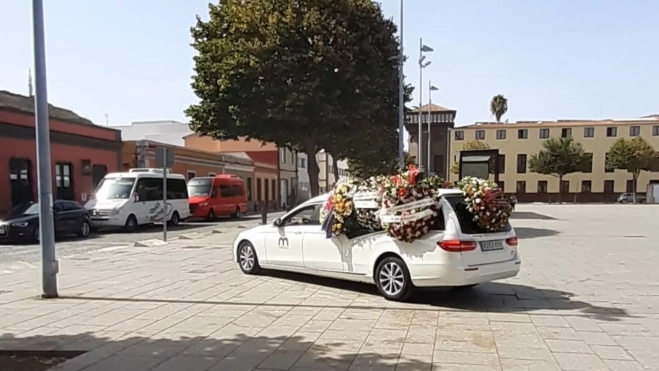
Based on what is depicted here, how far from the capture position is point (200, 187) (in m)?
29.8

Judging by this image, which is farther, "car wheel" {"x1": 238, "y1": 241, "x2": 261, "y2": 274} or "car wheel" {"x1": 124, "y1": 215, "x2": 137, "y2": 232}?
"car wheel" {"x1": 124, "y1": 215, "x2": 137, "y2": 232}

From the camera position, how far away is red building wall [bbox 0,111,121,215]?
22406mm

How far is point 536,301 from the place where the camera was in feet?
25.9

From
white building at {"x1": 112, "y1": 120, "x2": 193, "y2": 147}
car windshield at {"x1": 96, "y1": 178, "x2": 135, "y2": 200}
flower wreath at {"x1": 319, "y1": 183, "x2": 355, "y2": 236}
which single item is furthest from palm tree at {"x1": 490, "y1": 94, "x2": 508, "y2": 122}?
flower wreath at {"x1": 319, "y1": 183, "x2": 355, "y2": 236}

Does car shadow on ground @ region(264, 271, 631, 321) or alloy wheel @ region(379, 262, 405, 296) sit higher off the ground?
alloy wheel @ region(379, 262, 405, 296)

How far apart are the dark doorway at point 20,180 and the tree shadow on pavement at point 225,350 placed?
769 inches

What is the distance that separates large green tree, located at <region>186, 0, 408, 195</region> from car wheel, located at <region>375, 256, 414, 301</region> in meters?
12.9

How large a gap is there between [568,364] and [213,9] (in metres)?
21.0

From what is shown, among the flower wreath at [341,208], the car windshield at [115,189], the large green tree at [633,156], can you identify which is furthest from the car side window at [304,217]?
the large green tree at [633,156]

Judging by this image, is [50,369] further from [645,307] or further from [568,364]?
[645,307]

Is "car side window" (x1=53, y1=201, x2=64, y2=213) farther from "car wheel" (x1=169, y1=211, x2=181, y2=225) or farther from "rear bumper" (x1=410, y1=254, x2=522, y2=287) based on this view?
"rear bumper" (x1=410, y1=254, x2=522, y2=287)

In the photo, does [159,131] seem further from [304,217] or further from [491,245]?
[491,245]

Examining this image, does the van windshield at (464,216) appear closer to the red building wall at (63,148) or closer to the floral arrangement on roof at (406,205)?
the floral arrangement on roof at (406,205)

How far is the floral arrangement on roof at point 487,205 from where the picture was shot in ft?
24.5
